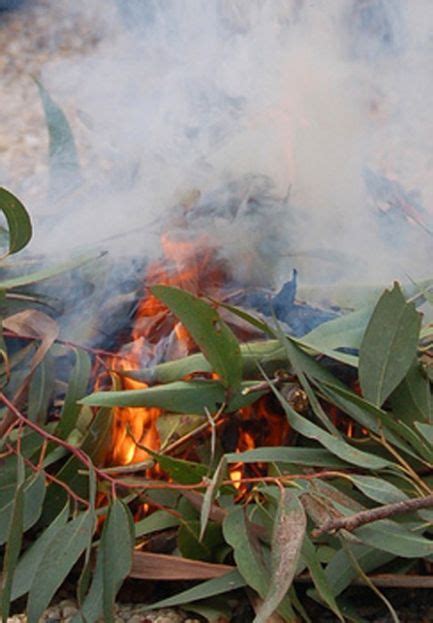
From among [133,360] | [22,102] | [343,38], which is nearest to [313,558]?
[133,360]

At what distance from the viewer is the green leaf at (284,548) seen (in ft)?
2.63

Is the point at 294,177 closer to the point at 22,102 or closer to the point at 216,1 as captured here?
the point at 216,1

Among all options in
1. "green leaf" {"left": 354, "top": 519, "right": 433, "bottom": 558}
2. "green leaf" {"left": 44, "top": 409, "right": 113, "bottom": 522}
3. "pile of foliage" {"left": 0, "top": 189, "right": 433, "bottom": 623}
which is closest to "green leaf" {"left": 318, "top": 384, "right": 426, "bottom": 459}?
"pile of foliage" {"left": 0, "top": 189, "right": 433, "bottom": 623}

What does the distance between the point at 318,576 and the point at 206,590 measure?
0.12 meters

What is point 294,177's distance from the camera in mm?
1396

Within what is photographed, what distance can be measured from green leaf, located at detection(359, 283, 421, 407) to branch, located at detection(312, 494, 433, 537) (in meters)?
0.16

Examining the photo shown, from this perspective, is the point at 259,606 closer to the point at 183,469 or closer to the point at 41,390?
the point at 183,469

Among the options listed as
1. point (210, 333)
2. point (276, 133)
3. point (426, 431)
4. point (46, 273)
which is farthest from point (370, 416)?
point (276, 133)

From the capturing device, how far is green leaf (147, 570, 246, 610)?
96 centimetres

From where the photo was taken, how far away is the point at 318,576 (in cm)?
89

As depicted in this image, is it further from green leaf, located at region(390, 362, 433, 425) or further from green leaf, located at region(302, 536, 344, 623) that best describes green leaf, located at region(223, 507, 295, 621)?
green leaf, located at region(390, 362, 433, 425)

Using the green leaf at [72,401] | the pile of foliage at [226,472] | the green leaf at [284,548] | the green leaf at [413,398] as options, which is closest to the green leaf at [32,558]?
the pile of foliage at [226,472]

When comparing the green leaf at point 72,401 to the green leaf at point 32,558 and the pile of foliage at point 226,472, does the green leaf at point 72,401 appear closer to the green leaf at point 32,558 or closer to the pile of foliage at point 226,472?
the pile of foliage at point 226,472

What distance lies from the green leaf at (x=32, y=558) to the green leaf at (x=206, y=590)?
10 cm
